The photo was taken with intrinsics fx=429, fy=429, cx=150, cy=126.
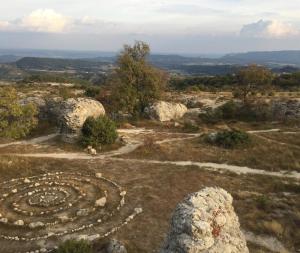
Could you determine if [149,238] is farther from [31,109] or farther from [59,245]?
[31,109]

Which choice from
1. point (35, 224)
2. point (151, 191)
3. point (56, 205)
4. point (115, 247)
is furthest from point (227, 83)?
point (115, 247)

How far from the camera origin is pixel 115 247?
2639cm

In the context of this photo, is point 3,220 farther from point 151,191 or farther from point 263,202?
point 263,202

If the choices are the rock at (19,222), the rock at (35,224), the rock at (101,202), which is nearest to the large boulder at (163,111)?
the rock at (101,202)

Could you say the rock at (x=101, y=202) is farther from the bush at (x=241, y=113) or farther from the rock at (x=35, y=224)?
the bush at (x=241, y=113)

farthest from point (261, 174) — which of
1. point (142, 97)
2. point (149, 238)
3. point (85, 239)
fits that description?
point (142, 97)

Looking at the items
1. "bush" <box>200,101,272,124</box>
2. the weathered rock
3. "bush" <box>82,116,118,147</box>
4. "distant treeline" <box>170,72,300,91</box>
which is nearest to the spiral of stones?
"bush" <box>82,116,118,147</box>

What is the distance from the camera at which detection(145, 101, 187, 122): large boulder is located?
228ft

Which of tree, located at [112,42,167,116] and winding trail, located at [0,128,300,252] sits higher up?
tree, located at [112,42,167,116]

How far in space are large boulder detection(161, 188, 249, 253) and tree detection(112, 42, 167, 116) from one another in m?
49.9

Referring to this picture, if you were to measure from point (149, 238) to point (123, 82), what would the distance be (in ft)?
148

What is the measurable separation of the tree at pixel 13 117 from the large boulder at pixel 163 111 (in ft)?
76.1

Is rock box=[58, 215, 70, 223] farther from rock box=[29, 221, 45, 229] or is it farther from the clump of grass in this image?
the clump of grass

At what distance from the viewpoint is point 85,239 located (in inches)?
1101
